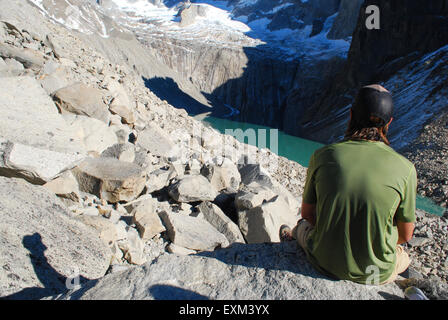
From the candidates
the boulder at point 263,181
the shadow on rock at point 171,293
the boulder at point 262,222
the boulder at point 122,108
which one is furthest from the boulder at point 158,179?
the shadow on rock at point 171,293

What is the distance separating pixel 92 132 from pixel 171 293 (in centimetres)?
332

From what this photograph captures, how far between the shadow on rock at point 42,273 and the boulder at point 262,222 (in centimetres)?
195

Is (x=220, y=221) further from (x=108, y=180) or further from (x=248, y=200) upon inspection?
(x=108, y=180)

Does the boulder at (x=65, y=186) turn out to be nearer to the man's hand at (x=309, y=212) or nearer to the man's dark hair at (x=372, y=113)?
the man's hand at (x=309, y=212)

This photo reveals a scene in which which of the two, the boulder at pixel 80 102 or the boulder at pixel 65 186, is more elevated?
the boulder at pixel 80 102

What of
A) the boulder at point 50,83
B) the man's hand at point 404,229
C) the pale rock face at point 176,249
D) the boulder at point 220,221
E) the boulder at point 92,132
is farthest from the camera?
the boulder at point 50,83

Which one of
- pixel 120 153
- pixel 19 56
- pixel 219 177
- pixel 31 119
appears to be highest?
pixel 19 56

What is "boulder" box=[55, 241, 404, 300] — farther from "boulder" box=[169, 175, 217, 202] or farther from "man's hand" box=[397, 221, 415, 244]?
"boulder" box=[169, 175, 217, 202]

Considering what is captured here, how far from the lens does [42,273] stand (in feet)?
7.75

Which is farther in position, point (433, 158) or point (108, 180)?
point (433, 158)

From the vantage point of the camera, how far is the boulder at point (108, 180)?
3.66 metres

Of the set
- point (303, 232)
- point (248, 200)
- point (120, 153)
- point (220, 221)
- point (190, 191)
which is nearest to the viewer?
point (303, 232)

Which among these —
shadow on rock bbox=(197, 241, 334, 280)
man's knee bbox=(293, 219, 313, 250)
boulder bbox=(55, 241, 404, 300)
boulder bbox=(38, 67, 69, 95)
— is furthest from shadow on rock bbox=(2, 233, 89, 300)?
boulder bbox=(38, 67, 69, 95)

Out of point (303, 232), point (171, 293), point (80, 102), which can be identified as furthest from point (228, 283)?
point (80, 102)
